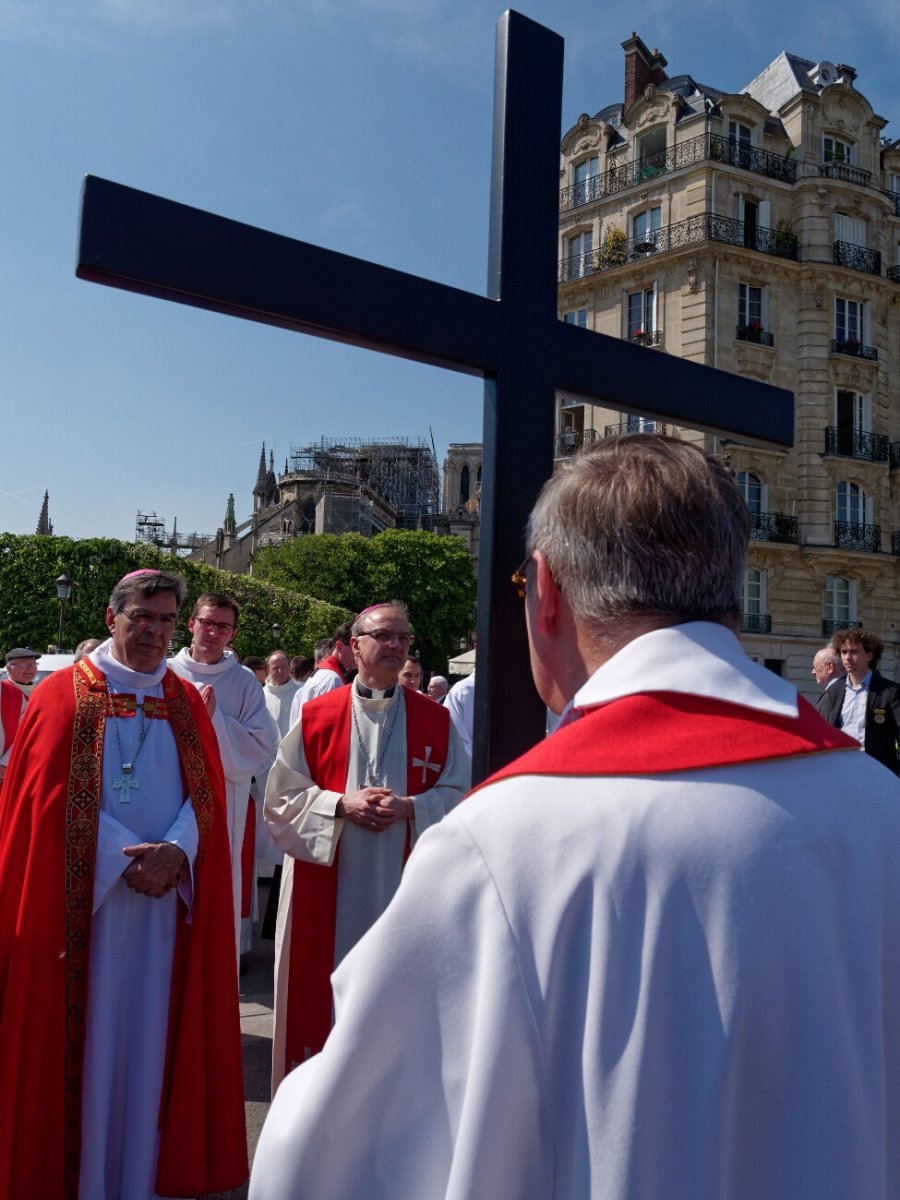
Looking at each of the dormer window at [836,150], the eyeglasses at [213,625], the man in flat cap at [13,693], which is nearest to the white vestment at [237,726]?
the eyeglasses at [213,625]

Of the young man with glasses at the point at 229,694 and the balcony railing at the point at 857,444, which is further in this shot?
the balcony railing at the point at 857,444

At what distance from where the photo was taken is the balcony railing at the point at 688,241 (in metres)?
30.7

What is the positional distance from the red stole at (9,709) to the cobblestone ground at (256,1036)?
2672 millimetres

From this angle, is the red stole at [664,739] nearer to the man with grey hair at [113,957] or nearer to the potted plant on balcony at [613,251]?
the man with grey hair at [113,957]

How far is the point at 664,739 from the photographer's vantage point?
3.61 ft

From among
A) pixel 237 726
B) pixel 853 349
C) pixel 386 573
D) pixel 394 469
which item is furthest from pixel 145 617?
pixel 394 469

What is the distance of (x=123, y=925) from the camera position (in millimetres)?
3756

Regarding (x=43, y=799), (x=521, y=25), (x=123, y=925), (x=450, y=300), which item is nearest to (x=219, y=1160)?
(x=123, y=925)

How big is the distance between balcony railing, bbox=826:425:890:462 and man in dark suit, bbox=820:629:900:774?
25358 mm

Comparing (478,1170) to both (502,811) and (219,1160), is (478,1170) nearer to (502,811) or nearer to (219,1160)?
(502,811)

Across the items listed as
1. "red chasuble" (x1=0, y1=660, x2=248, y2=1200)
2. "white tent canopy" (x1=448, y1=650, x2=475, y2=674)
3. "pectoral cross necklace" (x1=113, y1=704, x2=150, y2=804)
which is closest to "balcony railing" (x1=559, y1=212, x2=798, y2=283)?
"white tent canopy" (x1=448, y1=650, x2=475, y2=674)

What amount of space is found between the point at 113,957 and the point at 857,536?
A: 31397mm

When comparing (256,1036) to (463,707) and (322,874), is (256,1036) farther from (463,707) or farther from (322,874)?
(463,707)

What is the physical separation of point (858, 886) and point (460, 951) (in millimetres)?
430
